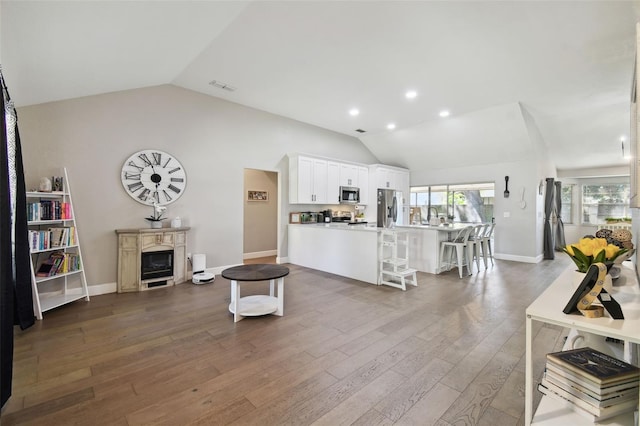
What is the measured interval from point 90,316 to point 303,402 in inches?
117

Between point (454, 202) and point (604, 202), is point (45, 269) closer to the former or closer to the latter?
point (454, 202)

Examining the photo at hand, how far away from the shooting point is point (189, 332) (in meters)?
2.90

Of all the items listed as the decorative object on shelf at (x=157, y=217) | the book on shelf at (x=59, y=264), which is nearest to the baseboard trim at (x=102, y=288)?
the book on shelf at (x=59, y=264)

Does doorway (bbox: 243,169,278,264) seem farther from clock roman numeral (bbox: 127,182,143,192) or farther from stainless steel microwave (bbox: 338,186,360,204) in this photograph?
clock roman numeral (bbox: 127,182,143,192)

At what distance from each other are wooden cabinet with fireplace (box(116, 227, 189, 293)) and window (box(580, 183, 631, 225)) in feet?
37.2

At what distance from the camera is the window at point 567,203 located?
902 centimetres

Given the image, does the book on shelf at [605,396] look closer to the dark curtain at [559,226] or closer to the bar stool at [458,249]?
the bar stool at [458,249]

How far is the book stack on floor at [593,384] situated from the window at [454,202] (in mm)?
6995

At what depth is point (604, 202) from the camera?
8.51 m

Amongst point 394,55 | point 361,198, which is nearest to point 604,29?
point 394,55

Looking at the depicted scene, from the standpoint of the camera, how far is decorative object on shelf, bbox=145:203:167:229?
4.52 meters

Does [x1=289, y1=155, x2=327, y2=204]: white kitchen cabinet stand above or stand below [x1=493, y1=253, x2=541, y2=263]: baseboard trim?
above

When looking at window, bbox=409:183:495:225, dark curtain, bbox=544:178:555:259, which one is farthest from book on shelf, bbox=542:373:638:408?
dark curtain, bbox=544:178:555:259

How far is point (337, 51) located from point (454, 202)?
6112 mm
